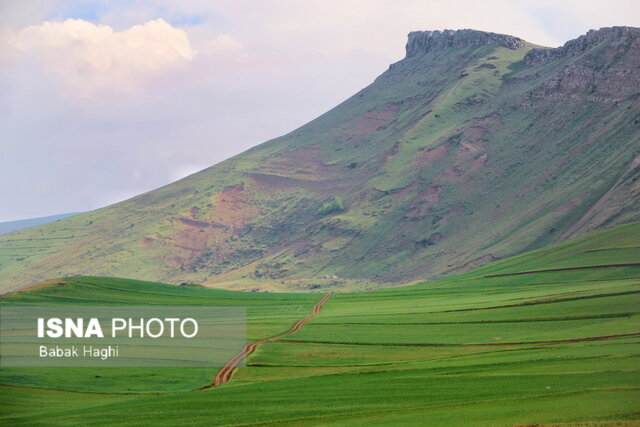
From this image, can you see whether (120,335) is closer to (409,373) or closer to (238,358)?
(238,358)

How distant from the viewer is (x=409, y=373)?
52750 millimetres

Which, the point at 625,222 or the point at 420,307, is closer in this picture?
the point at 420,307

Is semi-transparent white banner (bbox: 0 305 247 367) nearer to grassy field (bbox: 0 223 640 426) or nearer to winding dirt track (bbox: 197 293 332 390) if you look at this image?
winding dirt track (bbox: 197 293 332 390)

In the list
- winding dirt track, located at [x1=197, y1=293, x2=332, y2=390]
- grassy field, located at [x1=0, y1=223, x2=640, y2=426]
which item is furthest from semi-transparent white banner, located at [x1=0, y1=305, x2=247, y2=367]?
grassy field, located at [x1=0, y1=223, x2=640, y2=426]

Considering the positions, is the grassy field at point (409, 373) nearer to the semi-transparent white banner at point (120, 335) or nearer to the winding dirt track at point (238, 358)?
the winding dirt track at point (238, 358)

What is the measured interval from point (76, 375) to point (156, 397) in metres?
10.5

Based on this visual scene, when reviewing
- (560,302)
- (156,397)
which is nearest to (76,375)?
(156,397)

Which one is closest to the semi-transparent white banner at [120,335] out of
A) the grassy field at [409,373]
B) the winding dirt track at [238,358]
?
the winding dirt track at [238,358]

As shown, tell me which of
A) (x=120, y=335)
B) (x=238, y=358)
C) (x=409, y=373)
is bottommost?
(x=409, y=373)

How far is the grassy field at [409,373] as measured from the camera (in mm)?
41250

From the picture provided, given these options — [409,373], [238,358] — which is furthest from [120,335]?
[409,373]

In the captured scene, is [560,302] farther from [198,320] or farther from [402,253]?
[402,253]

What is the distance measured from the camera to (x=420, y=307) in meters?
98.8

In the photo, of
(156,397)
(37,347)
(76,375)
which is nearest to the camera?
(156,397)
